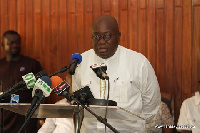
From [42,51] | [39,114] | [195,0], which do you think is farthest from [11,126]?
[195,0]

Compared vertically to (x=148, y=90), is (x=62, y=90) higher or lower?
higher

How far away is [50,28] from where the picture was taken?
661cm

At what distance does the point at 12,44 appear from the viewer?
6293 millimetres

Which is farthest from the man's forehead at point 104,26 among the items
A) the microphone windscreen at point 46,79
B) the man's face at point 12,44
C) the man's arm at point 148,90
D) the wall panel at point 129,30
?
the man's face at point 12,44

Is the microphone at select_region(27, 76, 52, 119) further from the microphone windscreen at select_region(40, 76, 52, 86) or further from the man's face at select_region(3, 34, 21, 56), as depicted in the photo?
the man's face at select_region(3, 34, 21, 56)

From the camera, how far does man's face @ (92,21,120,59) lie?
3.50 metres

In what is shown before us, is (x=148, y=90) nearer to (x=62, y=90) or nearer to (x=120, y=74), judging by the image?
(x=120, y=74)

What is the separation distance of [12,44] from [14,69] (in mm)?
463

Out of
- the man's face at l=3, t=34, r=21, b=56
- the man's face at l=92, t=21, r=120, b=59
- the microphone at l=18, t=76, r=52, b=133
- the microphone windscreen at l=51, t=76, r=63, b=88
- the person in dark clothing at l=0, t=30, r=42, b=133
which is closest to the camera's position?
the microphone at l=18, t=76, r=52, b=133

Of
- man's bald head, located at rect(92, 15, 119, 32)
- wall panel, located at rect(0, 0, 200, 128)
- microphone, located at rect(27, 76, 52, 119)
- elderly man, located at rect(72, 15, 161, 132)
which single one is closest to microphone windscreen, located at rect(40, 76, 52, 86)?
microphone, located at rect(27, 76, 52, 119)

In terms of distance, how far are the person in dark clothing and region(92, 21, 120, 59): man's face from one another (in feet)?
9.31

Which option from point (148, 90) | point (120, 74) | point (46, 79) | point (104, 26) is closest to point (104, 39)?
point (104, 26)

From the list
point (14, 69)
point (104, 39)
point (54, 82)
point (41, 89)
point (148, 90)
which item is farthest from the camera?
point (14, 69)

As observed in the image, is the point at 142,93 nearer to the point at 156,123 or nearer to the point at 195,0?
the point at 156,123
